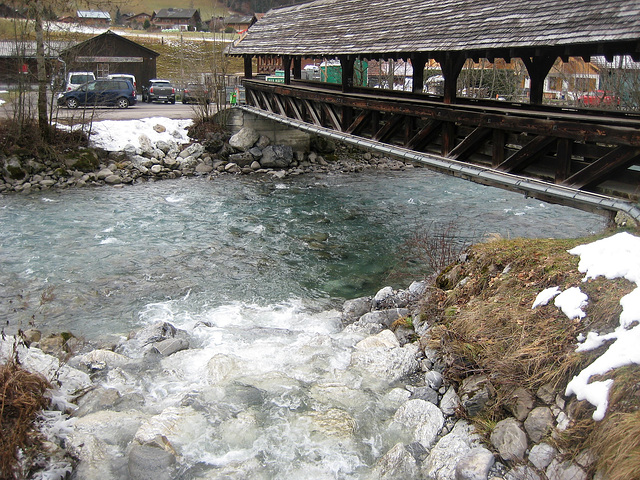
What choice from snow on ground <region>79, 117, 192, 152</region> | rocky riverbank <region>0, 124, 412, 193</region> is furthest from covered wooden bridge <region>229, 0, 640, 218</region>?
snow on ground <region>79, 117, 192, 152</region>

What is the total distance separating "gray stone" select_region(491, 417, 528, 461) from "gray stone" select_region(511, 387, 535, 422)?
6 centimetres

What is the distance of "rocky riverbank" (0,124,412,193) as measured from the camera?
53.6 feet

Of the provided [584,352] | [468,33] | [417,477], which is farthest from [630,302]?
[468,33]

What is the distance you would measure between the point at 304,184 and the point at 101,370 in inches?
463

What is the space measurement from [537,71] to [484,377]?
6.55m

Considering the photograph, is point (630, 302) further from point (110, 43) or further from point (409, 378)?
point (110, 43)

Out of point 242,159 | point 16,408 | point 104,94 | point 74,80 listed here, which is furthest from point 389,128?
point 74,80

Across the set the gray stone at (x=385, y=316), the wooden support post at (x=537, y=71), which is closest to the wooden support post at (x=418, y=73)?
the wooden support post at (x=537, y=71)

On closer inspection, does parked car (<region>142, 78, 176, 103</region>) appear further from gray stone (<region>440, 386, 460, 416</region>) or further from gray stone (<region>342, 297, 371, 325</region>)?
gray stone (<region>440, 386, 460, 416</region>)

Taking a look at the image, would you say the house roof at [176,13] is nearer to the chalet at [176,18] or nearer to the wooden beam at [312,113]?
the chalet at [176,18]

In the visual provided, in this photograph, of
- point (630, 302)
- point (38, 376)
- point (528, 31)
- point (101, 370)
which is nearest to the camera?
point (630, 302)

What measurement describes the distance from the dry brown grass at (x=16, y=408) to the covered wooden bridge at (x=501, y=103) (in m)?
5.99

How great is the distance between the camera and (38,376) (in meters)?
5.09

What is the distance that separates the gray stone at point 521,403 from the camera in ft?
14.2
